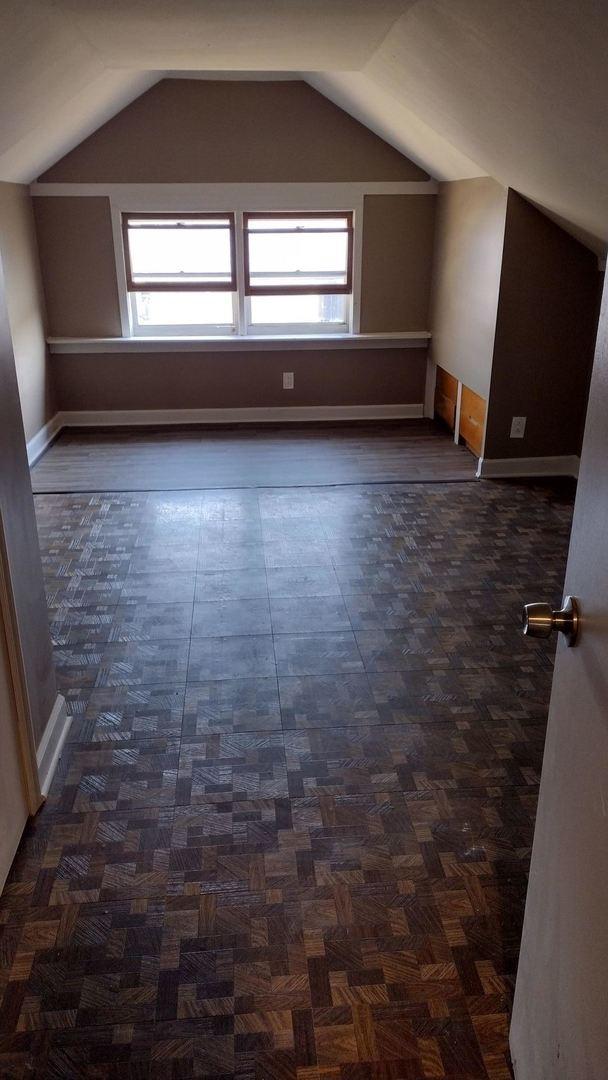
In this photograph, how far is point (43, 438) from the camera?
5.31 metres

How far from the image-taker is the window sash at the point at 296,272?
545 cm

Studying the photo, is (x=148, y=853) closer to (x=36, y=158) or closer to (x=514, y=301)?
(x=514, y=301)

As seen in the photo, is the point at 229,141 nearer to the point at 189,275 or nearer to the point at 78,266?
the point at 189,275

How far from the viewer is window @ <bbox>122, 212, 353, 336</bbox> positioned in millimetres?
5457

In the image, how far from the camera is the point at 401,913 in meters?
1.83

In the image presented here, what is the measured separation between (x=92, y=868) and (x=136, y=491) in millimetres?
2877

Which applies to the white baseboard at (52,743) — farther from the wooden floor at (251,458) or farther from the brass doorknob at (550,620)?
the wooden floor at (251,458)

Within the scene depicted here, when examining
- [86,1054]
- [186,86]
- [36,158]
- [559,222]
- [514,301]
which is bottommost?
[86,1054]

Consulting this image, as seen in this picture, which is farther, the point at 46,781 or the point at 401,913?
the point at 46,781

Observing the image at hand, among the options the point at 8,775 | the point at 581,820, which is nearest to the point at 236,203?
the point at 8,775

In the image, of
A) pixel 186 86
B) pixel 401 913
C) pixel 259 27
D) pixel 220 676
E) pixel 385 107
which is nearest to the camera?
pixel 401 913

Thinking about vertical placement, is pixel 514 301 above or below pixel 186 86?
below

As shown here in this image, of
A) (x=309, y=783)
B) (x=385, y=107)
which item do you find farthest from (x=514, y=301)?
(x=309, y=783)

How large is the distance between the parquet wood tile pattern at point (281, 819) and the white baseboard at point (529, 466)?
1072 millimetres
